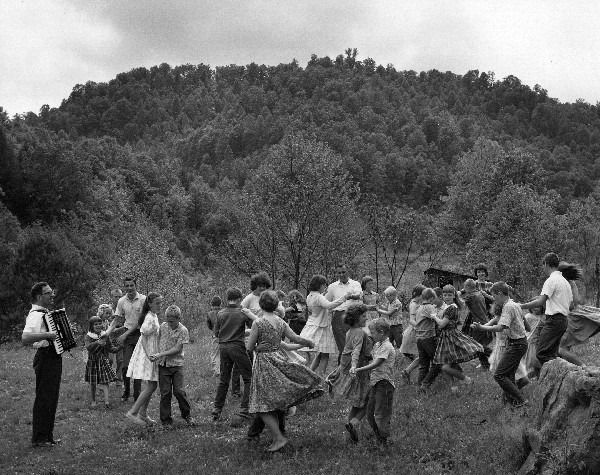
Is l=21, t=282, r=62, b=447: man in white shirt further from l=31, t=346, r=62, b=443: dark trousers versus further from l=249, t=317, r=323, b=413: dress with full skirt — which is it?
l=249, t=317, r=323, b=413: dress with full skirt

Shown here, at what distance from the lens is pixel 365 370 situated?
8383 mm

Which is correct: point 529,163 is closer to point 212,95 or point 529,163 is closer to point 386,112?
point 386,112

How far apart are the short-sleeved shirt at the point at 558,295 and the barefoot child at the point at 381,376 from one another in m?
3.22

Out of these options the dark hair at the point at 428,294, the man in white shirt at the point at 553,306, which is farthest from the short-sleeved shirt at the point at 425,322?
the man in white shirt at the point at 553,306

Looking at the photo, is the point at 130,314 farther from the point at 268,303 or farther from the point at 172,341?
the point at 268,303

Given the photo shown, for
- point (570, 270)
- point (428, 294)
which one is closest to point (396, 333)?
point (428, 294)

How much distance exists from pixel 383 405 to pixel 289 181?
22828mm

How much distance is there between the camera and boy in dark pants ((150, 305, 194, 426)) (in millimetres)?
9977

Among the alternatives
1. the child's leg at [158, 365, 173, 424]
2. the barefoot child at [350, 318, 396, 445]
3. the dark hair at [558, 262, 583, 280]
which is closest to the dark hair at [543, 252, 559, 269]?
A: the dark hair at [558, 262, 583, 280]

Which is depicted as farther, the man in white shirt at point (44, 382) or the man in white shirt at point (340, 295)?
the man in white shirt at point (340, 295)

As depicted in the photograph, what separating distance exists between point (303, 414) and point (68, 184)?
195 feet

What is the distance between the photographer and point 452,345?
11.4 m

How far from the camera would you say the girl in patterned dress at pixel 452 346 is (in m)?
11.3

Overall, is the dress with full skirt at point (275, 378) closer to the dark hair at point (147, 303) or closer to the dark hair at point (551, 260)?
the dark hair at point (147, 303)
